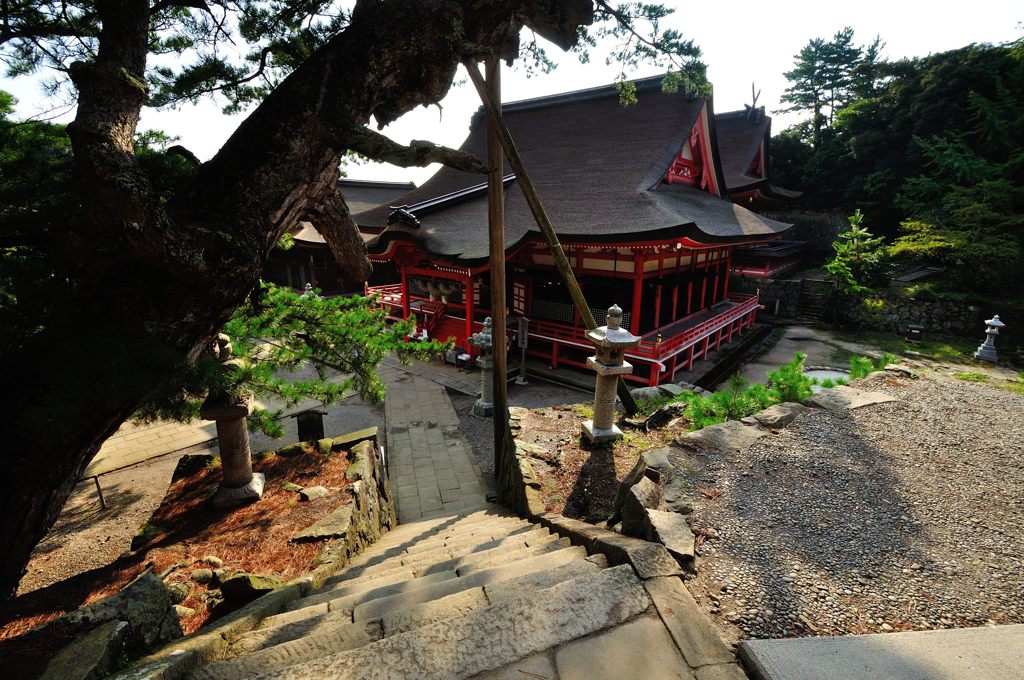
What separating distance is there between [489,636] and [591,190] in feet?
39.1

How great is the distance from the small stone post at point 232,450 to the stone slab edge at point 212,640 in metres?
2.24

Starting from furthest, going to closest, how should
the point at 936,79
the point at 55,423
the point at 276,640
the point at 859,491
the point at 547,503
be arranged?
the point at 936,79
the point at 547,503
the point at 859,491
the point at 276,640
the point at 55,423

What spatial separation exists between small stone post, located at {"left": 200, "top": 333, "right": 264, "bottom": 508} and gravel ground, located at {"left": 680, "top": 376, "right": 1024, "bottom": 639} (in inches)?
189

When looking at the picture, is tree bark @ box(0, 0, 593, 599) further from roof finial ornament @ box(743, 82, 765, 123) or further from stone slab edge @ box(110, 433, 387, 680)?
roof finial ornament @ box(743, 82, 765, 123)

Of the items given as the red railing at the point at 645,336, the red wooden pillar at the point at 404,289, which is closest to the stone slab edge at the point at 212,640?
the red railing at the point at 645,336

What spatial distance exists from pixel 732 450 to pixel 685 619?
311 centimetres

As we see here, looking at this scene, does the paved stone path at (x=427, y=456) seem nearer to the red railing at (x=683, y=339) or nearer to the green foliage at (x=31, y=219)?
the red railing at (x=683, y=339)

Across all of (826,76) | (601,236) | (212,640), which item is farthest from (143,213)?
(826,76)

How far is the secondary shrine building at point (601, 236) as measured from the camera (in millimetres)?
10305

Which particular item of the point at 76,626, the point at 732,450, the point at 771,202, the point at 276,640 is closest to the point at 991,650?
the point at 732,450

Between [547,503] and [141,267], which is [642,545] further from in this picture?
[141,267]

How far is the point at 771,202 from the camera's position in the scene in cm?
2236

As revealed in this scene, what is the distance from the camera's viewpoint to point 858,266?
17.2 meters

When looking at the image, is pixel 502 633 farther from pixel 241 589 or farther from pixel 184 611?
pixel 184 611
